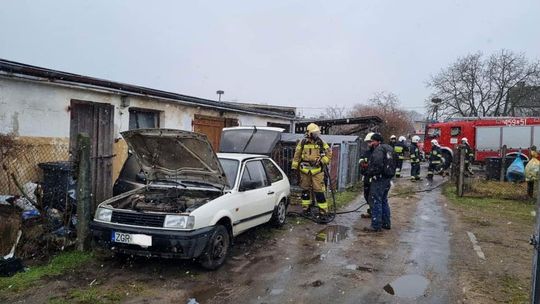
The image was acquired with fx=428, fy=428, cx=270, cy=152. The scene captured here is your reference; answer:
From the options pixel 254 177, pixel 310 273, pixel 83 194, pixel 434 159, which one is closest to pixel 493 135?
pixel 434 159

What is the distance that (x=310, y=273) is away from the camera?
5.40 meters

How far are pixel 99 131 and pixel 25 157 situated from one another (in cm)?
156

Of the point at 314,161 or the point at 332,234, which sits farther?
the point at 314,161

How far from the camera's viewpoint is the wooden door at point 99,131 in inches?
328

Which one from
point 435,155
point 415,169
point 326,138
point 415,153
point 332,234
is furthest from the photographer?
point 435,155

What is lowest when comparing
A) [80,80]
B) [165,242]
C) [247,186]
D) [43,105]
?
[165,242]

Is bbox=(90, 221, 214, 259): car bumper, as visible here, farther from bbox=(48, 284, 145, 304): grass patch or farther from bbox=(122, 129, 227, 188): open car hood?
bbox=(122, 129, 227, 188): open car hood

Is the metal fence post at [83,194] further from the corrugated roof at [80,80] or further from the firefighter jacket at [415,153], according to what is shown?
the firefighter jacket at [415,153]

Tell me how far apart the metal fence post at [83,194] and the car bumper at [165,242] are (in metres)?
0.80

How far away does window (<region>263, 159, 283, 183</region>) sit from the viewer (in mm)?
7520

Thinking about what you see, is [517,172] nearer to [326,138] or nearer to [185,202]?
[326,138]

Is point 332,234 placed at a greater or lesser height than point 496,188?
lesser

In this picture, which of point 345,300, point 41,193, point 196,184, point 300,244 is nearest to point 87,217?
point 41,193

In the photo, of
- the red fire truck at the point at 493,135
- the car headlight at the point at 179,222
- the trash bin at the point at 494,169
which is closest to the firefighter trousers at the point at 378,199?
the car headlight at the point at 179,222
